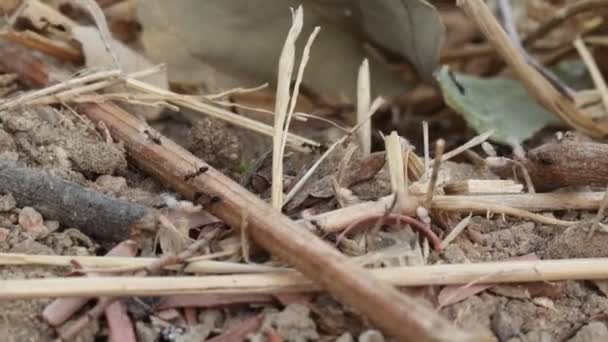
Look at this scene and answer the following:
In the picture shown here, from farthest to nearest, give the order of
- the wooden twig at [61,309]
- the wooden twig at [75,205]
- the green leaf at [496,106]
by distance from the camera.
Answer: the green leaf at [496,106]
the wooden twig at [75,205]
the wooden twig at [61,309]

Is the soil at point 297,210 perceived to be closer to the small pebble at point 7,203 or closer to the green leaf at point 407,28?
the small pebble at point 7,203

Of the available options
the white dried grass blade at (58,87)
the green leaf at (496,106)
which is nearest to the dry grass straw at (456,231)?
the green leaf at (496,106)

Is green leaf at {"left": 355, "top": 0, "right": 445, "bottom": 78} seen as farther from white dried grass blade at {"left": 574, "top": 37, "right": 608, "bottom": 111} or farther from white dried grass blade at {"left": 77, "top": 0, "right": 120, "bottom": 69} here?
white dried grass blade at {"left": 77, "top": 0, "right": 120, "bottom": 69}

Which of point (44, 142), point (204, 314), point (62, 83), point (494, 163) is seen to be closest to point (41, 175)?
point (44, 142)

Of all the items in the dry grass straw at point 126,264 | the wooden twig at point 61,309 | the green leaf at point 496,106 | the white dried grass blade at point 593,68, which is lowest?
the wooden twig at point 61,309

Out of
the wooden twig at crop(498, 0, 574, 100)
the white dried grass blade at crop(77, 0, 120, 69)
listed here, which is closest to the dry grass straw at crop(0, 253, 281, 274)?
the white dried grass blade at crop(77, 0, 120, 69)

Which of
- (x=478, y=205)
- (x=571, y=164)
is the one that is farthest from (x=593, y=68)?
(x=478, y=205)

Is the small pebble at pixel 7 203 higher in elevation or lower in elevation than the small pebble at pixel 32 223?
higher
